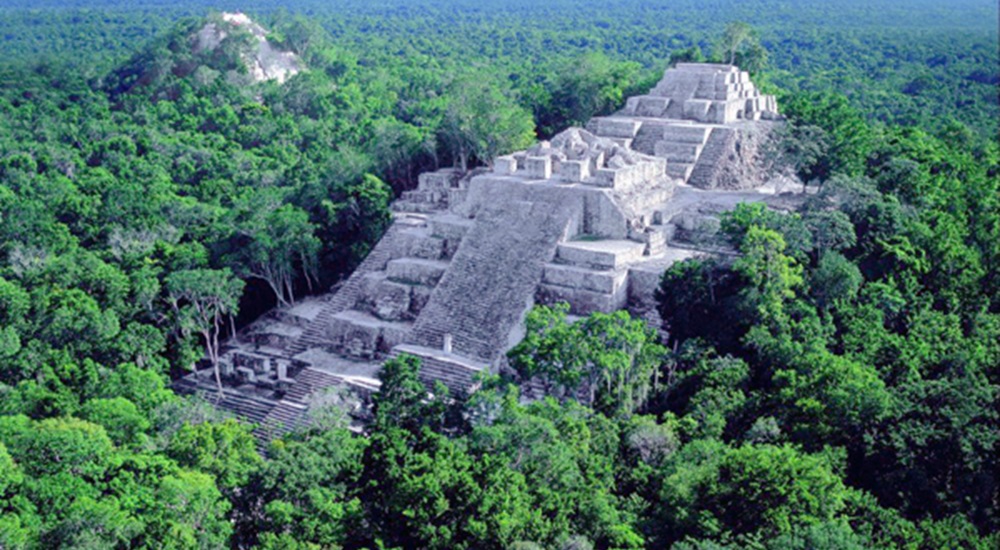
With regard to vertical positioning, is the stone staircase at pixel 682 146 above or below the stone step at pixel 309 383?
above

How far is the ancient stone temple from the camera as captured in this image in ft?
68.4

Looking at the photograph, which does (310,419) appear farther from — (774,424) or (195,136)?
(195,136)

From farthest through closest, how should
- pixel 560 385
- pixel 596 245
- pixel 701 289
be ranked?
pixel 596 245
pixel 701 289
pixel 560 385

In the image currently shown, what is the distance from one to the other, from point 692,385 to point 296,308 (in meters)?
9.84

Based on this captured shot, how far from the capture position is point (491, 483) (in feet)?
49.2

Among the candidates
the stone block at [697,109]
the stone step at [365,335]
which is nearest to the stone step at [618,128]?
the stone block at [697,109]

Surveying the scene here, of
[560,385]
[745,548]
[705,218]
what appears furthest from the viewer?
[705,218]

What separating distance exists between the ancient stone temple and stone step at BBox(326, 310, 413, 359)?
0.10ft

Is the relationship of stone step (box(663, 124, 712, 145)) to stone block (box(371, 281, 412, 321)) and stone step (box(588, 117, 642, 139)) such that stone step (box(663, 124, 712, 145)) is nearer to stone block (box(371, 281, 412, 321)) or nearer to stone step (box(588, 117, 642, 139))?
stone step (box(588, 117, 642, 139))

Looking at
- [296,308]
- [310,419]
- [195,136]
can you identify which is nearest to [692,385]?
[310,419]

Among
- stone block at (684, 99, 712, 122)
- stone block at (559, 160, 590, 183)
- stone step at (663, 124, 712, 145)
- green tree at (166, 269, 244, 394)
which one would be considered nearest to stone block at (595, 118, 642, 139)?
stone step at (663, 124, 712, 145)

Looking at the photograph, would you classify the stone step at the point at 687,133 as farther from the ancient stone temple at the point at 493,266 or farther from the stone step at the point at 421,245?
the stone step at the point at 421,245

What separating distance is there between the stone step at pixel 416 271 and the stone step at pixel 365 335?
1201mm

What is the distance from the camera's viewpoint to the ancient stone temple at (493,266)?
68.4 feet
